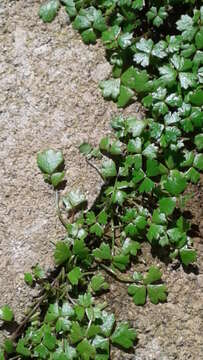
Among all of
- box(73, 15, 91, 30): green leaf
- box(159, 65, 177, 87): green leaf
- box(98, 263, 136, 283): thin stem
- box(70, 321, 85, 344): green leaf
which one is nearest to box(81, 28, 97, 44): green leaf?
box(73, 15, 91, 30): green leaf

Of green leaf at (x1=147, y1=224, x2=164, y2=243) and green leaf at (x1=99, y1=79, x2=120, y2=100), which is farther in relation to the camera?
green leaf at (x1=99, y1=79, x2=120, y2=100)

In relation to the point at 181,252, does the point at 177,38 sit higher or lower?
higher

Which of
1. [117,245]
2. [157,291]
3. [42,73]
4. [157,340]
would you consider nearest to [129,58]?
[42,73]

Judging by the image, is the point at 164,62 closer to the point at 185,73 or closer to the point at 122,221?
the point at 185,73

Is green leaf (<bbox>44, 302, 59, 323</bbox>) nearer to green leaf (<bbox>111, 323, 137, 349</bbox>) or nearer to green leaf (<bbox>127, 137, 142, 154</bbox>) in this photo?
green leaf (<bbox>111, 323, 137, 349</bbox>)

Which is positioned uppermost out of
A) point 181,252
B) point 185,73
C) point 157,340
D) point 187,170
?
point 185,73

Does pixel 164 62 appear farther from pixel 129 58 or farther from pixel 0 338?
pixel 0 338
